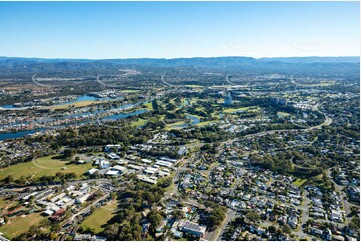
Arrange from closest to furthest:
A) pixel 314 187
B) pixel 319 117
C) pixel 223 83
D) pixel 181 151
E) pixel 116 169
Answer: pixel 314 187
pixel 116 169
pixel 181 151
pixel 319 117
pixel 223 83

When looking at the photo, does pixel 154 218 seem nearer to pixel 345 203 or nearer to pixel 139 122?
pixel 345 203

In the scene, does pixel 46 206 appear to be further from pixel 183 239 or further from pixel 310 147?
pixel 310 147

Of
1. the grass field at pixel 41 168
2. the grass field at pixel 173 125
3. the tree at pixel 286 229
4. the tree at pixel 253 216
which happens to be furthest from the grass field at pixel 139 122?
the tree at pixel 286 229

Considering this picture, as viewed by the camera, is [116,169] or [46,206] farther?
[116,169]

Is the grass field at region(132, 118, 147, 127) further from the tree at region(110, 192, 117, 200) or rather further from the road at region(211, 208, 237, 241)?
the road at region(211, 208, 237, 241)

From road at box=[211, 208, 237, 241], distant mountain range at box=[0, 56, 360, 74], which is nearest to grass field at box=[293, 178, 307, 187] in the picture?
road at box=[211, 208, 237, 241]

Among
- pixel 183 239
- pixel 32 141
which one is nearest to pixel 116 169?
pixel 183 239
